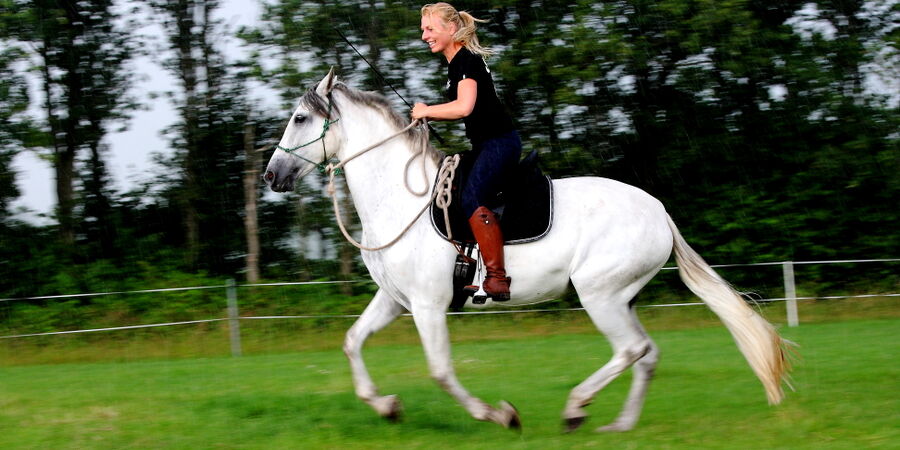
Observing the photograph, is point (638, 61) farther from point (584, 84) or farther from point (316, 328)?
point (316, 328)

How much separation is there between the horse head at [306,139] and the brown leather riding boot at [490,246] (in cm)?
122

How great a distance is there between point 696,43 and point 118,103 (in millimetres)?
11141

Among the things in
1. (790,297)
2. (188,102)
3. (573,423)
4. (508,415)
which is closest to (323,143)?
(508,415)

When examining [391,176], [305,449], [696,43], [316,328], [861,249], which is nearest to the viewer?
[305,449]

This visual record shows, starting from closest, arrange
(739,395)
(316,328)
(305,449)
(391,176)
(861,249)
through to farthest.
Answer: (305,449), (391,176), (739,395), (316,328), (861,249)

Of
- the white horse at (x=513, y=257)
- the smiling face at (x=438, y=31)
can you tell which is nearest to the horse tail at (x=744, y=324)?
the white horse at (x=513, y=257)

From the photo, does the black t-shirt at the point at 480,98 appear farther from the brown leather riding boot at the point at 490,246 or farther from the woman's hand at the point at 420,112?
the brown leather riding boot at the point at 490,246

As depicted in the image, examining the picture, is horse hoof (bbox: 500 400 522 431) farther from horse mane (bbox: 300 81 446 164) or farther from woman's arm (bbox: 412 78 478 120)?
woman's arm (bbox: 412 78 478 120)

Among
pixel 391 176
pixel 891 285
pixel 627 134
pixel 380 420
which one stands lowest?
pixel 891 285

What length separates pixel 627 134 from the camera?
17.6 meters

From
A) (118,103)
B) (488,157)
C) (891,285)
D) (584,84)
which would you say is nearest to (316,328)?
(584,84)

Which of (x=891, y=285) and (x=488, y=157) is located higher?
(x=488, y=157)

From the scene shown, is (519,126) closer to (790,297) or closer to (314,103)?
(790,297)

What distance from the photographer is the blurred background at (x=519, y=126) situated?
16438 mm
